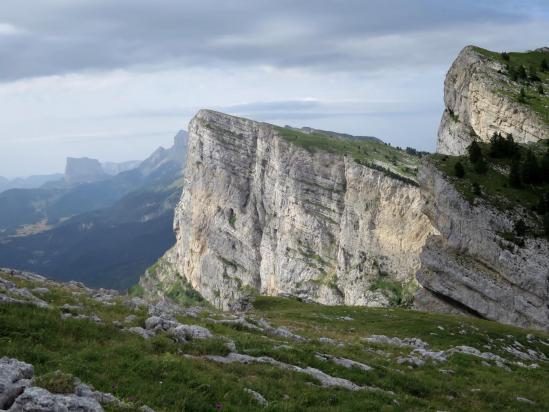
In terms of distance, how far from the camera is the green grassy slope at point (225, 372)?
569 inches

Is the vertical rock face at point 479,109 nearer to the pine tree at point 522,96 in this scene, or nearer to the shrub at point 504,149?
the pine tree at point 522,96

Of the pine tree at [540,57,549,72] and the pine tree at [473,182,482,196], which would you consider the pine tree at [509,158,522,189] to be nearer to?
the pine tree at [473,182,482,196]

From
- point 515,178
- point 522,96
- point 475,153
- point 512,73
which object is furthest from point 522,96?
point 515,178

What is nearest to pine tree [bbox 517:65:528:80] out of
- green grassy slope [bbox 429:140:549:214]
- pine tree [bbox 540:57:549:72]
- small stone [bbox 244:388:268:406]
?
pine tree [bbox 540:57:549:72]

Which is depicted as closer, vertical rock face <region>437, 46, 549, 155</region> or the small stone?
the small stone

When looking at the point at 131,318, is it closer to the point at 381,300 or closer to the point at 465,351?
the point at 465,351

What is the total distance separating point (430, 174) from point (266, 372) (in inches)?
2593

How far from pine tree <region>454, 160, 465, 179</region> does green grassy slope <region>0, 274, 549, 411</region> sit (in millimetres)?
44612

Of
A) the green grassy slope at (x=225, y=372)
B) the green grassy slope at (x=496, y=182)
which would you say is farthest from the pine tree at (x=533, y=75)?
the green grassy slope at (x=225, y=372)

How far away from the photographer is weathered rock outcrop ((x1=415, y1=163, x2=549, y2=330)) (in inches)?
2382

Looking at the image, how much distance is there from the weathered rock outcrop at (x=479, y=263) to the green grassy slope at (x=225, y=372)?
3276 centimetres

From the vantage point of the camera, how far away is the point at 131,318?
22.7 m

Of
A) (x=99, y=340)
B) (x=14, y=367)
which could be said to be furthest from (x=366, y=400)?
(x=14, y=367)

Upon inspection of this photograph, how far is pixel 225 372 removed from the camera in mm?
17188
